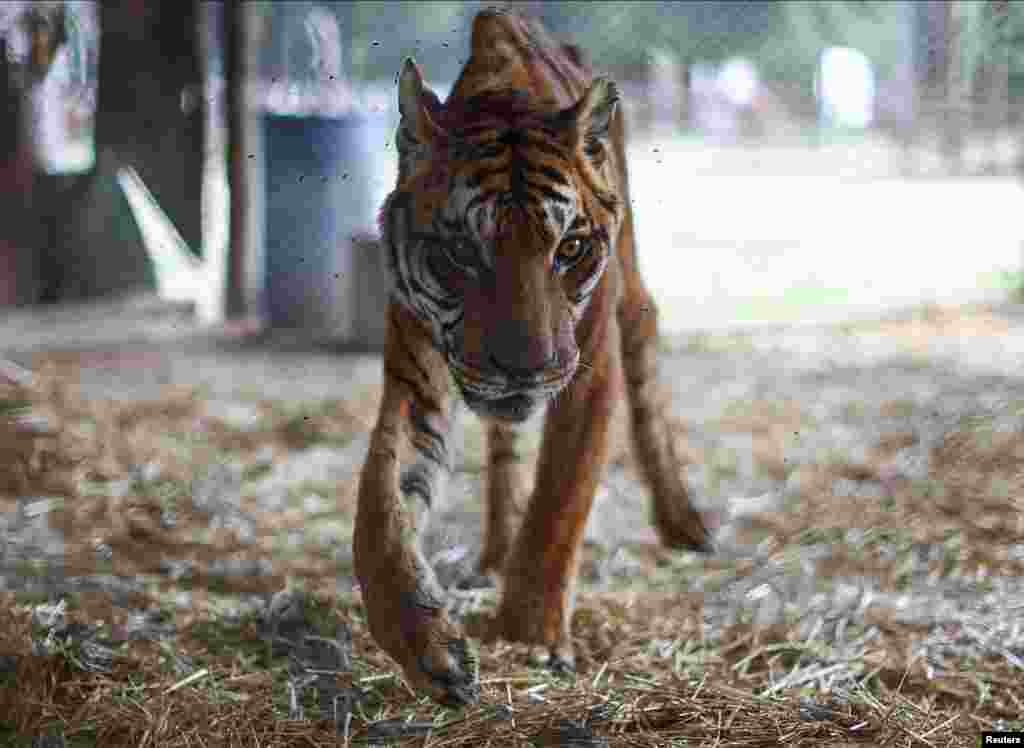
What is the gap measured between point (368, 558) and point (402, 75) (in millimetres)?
817

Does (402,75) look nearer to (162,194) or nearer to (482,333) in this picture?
(482,333)

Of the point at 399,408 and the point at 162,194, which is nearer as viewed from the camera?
the point at 399,408

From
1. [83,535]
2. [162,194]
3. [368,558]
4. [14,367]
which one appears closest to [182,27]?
[162,194]

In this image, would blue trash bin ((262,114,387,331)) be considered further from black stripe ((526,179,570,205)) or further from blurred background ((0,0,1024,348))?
black stripe ((526,179,570,205))

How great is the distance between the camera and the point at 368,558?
7.11ft

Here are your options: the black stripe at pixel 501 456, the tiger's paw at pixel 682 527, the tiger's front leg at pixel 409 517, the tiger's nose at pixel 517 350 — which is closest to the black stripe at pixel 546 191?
the tiger's nose at pixel 517 350

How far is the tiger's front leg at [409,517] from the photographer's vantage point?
6.66 feet

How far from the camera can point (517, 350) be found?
2014mm

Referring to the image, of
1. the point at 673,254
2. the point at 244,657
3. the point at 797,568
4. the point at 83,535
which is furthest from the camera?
the point at 673,254

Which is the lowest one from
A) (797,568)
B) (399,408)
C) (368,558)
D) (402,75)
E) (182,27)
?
(797,568)

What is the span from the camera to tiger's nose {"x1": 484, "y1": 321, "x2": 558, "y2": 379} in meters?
2.01

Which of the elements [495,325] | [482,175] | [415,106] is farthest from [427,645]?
[415,106]

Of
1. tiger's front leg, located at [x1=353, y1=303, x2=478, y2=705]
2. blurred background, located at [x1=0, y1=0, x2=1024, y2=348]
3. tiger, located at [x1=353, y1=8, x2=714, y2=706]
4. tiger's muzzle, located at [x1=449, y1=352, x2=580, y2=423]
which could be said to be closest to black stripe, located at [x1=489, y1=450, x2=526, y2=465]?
tiger, located at [x1=353, y1=8, x2=714, y2=706]

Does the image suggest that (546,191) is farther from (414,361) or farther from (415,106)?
(414,361)
